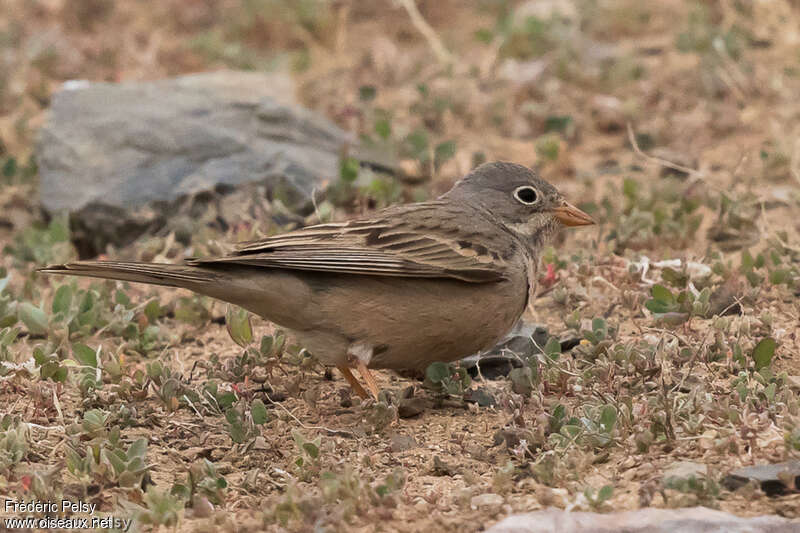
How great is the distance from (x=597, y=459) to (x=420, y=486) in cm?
84

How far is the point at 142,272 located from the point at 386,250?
1358mm

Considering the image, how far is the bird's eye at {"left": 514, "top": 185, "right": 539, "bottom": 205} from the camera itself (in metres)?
7.12

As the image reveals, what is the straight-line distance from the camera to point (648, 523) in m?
4.42

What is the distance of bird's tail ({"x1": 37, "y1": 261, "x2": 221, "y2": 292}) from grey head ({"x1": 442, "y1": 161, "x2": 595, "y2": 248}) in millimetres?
1933

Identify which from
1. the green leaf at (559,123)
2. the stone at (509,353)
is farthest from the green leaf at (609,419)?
the green leaf at (559,123)

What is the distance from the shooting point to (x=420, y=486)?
5.21 meters

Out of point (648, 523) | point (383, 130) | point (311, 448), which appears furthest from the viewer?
point (383, 130)

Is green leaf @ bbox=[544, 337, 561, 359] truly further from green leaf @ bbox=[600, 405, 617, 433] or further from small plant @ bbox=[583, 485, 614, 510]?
small plant @ bbox=[583, 485, 614, 510]

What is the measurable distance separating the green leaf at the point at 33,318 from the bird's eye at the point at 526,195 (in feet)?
10.1

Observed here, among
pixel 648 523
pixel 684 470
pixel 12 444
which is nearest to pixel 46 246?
pixel 12 444

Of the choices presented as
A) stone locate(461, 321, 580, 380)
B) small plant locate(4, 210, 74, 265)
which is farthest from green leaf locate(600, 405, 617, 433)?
small plant locate(4, 210, 74, 265)

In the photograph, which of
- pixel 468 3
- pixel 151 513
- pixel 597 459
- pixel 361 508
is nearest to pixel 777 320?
pixel 597 459

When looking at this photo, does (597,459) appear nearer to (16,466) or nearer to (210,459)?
(210,459)

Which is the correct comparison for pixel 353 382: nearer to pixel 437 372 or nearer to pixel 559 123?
pixel 437 372
